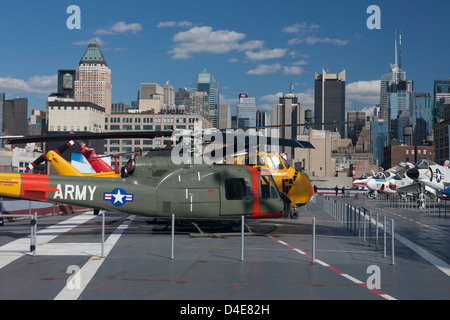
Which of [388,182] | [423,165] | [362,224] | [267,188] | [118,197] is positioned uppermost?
[423,165]

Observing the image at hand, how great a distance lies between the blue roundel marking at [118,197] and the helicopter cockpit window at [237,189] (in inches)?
157

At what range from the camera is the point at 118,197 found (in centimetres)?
1862

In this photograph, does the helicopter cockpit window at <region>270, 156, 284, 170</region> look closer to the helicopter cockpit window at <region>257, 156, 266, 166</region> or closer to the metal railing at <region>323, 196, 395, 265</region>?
the helicopter cockpit window at <region>257, 156, 266, 166</region>

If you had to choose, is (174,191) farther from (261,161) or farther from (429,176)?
(429,176)

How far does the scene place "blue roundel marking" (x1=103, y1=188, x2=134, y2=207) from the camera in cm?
1850

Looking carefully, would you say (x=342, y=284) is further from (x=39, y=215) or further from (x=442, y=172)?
(x=442, y=172)

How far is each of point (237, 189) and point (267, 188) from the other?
4.46 feet

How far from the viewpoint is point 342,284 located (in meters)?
11.3

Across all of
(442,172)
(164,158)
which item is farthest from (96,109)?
(164,158)

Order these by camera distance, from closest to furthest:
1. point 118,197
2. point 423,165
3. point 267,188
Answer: point 118,197 → point 267,188 → point 423,165

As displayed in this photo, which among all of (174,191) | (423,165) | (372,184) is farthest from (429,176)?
(174,191)

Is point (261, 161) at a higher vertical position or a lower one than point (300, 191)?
higher

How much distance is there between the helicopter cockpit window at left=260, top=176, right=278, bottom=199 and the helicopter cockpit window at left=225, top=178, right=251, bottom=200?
2.23 ft
